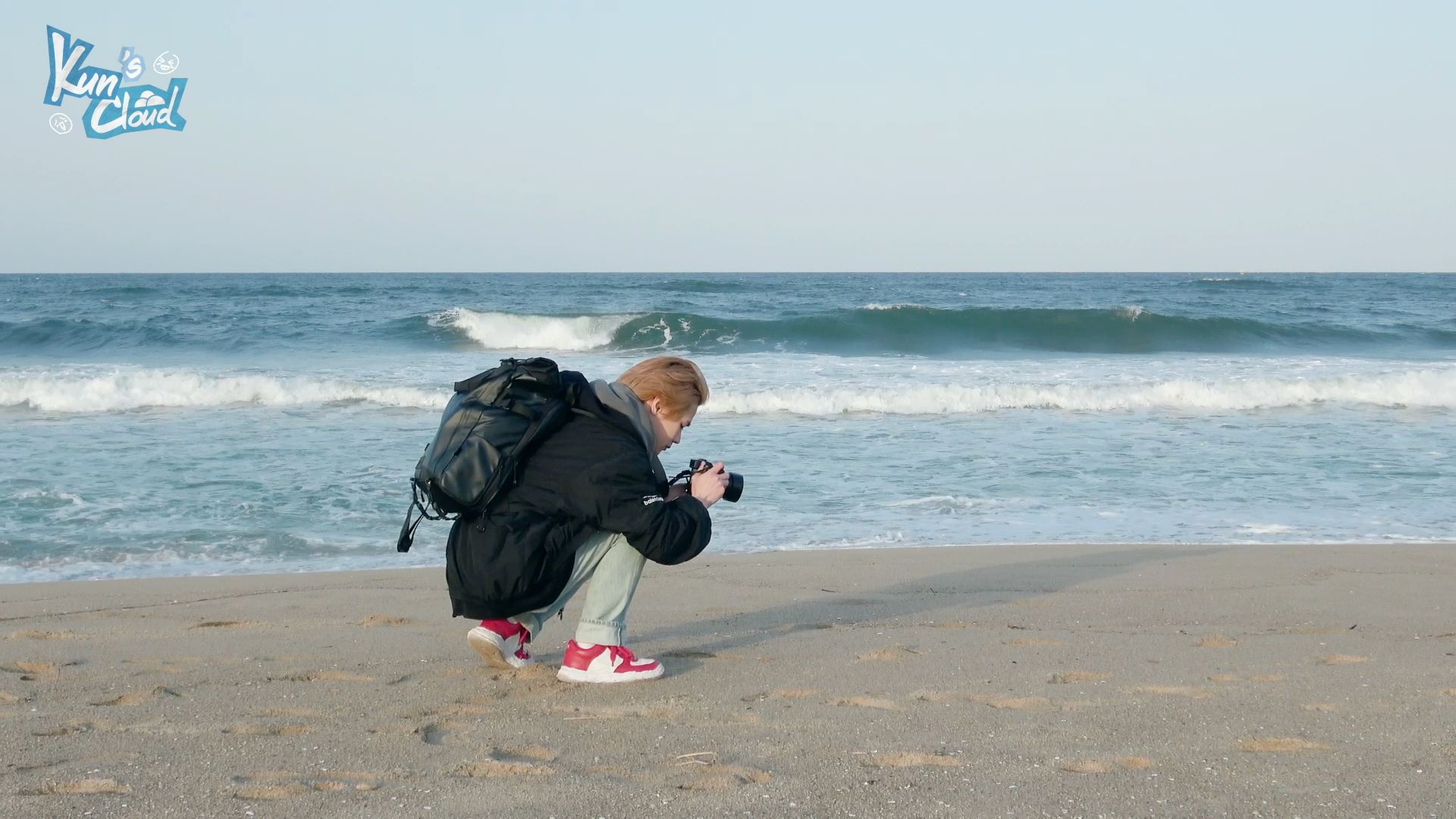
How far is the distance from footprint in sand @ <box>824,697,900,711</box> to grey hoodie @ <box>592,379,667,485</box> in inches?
30.0

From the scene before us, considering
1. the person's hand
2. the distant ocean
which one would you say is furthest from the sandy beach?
the distant ocean

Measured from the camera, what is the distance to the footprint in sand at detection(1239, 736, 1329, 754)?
2.68 meters

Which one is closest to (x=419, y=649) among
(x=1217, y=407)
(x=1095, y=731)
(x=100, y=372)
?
(x=1095, y=731)

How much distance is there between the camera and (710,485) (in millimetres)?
3066

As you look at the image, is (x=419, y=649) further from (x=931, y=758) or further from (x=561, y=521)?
(x=931, y=758)

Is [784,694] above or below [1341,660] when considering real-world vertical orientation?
below

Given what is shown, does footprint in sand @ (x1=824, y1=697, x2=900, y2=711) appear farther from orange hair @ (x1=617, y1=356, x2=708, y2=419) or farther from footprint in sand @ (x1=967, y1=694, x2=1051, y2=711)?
orange hair @ (x1=617, y1=356, x2=708, y2=419)

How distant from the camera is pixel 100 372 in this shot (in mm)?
14156

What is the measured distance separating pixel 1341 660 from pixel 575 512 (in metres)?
2.47

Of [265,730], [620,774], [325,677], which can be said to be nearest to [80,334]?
[325,677]

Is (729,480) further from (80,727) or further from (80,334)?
(80,334)

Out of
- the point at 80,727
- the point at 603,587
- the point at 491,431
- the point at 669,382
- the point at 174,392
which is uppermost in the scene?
the point at 669,382

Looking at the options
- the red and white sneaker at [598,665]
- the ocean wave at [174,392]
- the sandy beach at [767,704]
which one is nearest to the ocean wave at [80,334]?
the ocean wave at [174,392]

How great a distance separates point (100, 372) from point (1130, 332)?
2052 cm
